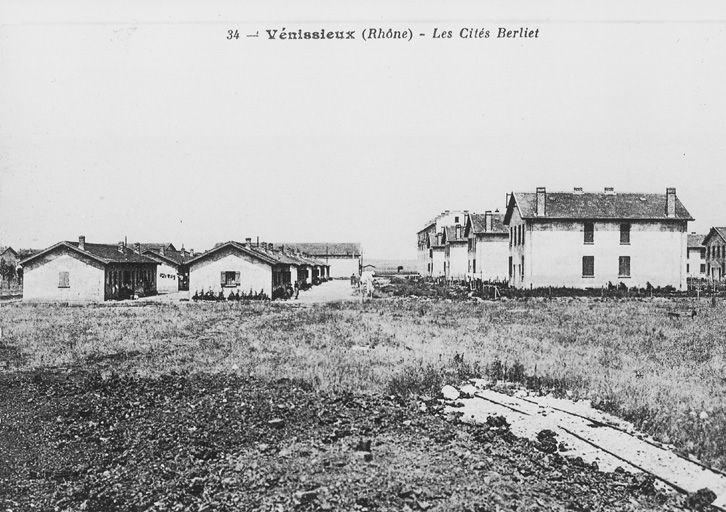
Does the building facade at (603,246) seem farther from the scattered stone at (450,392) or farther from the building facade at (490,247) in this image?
the scattered stone at (450,392)

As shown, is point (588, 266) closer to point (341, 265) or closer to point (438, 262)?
point (438, 262)

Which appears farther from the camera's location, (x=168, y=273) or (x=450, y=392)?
(x=168, y=273)

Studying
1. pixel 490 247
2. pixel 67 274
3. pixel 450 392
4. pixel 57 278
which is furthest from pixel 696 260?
pixel 450 392

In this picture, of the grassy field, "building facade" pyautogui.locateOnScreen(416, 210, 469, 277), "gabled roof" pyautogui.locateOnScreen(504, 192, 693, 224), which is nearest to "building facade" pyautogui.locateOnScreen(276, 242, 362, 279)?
"building facade" pyautogui.locateOnScreen(416, 210, 469, 277)

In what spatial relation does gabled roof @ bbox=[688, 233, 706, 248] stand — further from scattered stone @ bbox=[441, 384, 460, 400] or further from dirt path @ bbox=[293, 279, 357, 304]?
scattered stone @ bbox=[441, 384, 460, 400]

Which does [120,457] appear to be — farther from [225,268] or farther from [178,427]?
[225,268]

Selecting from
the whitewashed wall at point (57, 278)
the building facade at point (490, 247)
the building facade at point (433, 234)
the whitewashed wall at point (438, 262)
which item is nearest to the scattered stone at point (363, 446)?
the whitewashed wall at point (57, 278)
